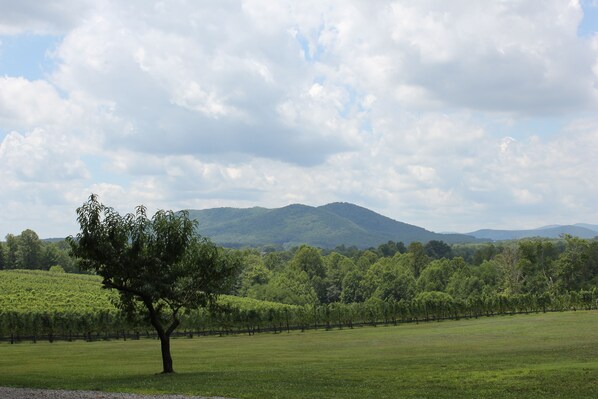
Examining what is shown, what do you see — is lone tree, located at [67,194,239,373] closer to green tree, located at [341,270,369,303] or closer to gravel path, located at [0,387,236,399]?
gravel path, located at [0,387,236,399]

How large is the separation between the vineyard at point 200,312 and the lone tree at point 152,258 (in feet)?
159

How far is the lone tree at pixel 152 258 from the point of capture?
35469 millimetres

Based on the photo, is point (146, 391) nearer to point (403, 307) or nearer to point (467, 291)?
point (403, 307)

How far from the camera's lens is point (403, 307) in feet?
421

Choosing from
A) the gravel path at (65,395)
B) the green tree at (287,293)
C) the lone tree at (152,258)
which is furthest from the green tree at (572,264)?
the gravel path at (65,395)

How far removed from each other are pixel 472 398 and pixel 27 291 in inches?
4827

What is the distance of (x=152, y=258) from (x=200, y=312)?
7936cm

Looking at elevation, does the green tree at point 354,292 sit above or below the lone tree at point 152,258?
below

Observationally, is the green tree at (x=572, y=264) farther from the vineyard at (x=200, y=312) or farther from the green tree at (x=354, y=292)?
the green tree at (x=354, y=292)

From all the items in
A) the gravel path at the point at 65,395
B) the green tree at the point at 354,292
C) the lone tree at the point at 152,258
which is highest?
the lone tree at the point at 152,258

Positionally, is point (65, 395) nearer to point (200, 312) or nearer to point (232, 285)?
point (232, 285)

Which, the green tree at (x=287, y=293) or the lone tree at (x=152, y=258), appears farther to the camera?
the green tree at (x=287, y=293)

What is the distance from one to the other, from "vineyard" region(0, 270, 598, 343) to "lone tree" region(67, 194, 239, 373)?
48.5 metres

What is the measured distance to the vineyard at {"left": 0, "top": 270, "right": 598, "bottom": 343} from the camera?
101188mm
